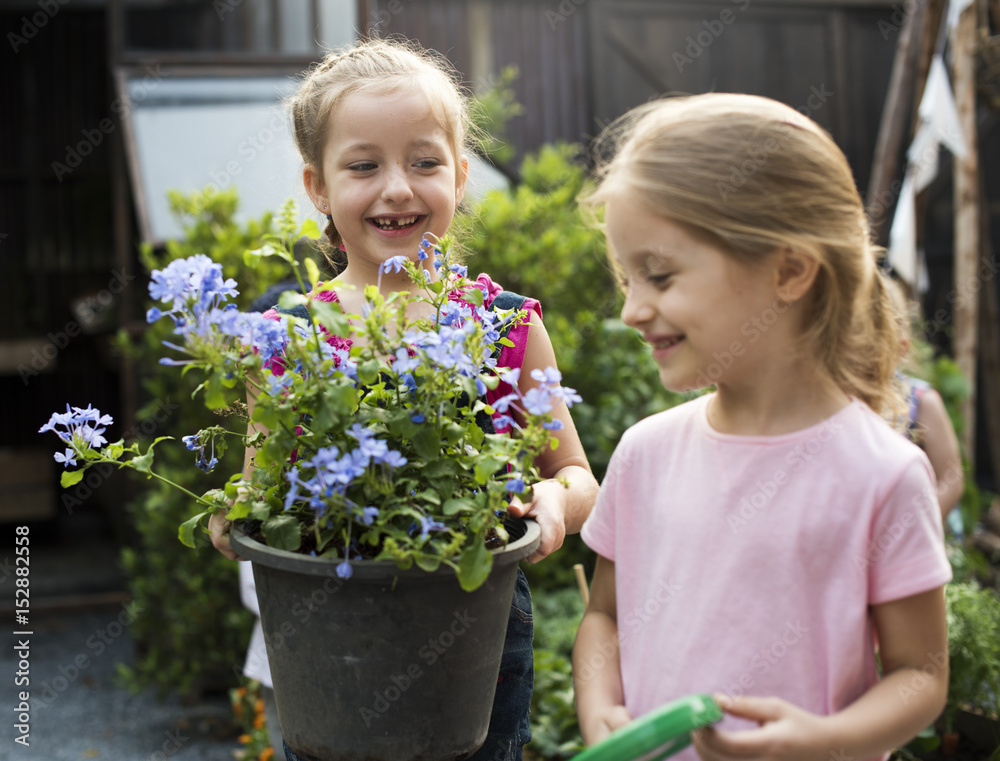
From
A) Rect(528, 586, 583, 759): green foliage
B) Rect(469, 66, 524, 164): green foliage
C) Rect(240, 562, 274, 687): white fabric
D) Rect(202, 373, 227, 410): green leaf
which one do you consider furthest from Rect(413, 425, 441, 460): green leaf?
Rect(469, 66, 524, 164): green foliage

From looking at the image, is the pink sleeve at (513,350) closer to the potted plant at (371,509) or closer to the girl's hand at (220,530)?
the potted plant at (371,509)

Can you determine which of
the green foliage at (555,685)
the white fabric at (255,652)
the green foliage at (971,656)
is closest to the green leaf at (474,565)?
the white fabric at (255,652)

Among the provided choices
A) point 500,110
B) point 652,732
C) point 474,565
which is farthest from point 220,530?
point 500,110

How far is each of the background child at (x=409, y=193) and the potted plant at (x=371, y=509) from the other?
290 mm

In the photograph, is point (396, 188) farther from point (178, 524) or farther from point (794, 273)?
point (178, 524)

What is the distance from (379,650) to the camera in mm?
1057

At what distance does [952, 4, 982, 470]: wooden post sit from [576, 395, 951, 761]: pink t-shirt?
155 inches

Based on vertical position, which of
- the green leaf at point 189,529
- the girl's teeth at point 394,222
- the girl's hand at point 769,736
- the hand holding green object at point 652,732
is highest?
the girl's teeth at point 394,222

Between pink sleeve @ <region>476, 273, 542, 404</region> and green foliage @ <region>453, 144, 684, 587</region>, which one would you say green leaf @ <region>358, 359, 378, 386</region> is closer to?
pink sleeve @ <region>476, 273, 542, 404</region>

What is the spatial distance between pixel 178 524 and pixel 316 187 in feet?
→ 7.85

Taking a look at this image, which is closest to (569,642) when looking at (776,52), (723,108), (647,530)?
(647,530)

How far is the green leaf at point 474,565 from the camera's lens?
1022 millimetres

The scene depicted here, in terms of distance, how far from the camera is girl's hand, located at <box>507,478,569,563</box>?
119cm

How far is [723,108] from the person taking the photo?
1.14 meters
